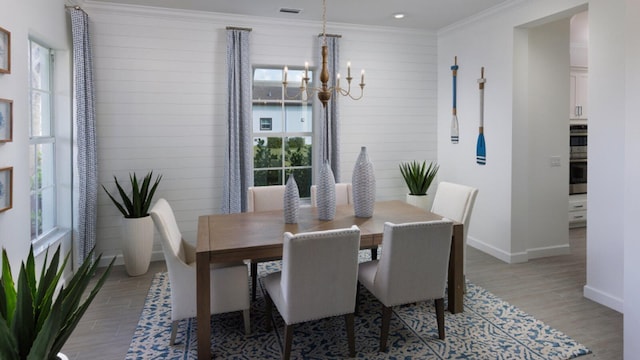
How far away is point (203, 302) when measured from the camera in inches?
97.1

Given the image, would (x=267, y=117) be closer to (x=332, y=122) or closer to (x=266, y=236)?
(x=332, y=122)

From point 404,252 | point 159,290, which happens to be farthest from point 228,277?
point 159,290

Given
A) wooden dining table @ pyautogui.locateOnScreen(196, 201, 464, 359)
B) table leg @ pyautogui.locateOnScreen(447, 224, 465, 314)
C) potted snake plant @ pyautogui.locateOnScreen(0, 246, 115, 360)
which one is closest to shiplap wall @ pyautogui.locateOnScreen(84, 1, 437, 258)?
wooden dining table @ pyautogui.locateOnScreen(196, 201, 464, 359)

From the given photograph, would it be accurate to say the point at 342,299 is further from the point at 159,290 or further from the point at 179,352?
the point at 159,290

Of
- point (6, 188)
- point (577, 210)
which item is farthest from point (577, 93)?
point (6, 188)

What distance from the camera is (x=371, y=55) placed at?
5254 mm

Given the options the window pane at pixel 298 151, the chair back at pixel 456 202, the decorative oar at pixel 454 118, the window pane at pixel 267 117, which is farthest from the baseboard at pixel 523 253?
the window pane at pixel 267 117

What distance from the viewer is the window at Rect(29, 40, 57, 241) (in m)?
3.36

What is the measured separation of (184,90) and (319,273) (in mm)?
3135

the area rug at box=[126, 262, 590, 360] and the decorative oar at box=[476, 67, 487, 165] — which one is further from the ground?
the decorative oar at box=[476, 67, 487, 165]

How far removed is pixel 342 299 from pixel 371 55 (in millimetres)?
3704

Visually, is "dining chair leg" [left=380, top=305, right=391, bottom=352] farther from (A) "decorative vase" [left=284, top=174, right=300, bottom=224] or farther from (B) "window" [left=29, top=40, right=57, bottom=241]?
(B) "window" [left=29, top=40, right=57, bottom=241]

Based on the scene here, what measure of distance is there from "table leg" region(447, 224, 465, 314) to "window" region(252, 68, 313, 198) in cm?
255

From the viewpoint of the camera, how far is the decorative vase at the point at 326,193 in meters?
3.14
